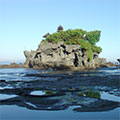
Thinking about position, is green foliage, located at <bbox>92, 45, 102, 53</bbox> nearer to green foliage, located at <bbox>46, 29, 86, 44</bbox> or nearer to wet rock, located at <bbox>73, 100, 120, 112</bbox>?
green foliage, located at <bbox>46, 29, 86, 44</bbox>

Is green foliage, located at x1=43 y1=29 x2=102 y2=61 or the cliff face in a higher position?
green foliage, located at x1=43 y1=29 x2=102 y2=61

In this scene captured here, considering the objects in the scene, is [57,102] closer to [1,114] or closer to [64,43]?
[1,114]

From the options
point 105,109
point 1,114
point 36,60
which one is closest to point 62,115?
point 105,109

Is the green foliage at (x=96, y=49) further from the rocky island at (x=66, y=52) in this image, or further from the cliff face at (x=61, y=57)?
the cliff face at (x=61, y=57)

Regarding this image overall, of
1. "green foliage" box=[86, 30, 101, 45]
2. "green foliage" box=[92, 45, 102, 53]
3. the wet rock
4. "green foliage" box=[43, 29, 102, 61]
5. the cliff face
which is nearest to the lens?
the wet rock

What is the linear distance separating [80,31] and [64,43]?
10.1 m

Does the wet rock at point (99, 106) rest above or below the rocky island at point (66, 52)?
below

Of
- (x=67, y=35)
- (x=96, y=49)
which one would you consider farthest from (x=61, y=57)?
(x=96, y=49)

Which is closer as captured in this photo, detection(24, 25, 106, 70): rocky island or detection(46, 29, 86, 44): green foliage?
detection(24, 25, 106, 70): rocky island

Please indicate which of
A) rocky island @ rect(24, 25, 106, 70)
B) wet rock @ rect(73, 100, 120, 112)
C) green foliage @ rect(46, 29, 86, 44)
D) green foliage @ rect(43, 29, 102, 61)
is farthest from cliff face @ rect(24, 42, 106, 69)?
wet rock @ rect(73, 100, 120, 112)

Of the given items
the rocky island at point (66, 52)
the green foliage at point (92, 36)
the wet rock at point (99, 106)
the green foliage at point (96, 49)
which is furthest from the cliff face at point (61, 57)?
the wet rock at point (99, 106)

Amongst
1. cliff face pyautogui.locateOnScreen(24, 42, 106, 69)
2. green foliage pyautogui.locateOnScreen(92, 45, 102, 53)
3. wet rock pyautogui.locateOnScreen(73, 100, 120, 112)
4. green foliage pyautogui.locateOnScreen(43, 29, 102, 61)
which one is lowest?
wet rock pyautogui.locateOnScreen(73, 100, 120, 112)

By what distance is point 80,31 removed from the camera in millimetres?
79938

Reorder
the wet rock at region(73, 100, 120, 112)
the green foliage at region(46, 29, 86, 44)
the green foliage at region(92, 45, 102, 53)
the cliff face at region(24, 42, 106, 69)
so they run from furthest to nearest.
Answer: the green foliage at region(92, 45, 102, 53)
the green foliage at region(46, 29, 86, 44)
the cliff face at region(24, 42, 106, 69)
the wet rock at region(73, 100, 120, 112)
